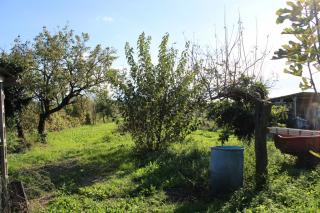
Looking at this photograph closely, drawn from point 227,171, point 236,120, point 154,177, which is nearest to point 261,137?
point 227,171

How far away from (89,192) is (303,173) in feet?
15.4

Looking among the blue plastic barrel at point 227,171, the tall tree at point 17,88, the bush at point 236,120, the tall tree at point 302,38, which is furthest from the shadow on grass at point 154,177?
the tall tree at point 17,88

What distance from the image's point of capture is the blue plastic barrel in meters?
8.30

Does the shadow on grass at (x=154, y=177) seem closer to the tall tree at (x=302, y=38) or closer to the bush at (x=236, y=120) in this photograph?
the bush at (x=236, y=120)

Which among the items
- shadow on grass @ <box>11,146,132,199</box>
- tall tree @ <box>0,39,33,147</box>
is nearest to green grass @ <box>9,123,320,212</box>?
shadow on grass @ <box>11,146,132,199</box>

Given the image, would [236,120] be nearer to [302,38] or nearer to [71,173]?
[71,173]

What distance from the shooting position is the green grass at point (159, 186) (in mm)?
7207

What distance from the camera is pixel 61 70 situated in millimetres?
21875

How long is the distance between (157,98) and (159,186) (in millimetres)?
5051

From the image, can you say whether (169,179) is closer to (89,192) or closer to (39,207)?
(89,192)

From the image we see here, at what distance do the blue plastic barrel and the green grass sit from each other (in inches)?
10.9

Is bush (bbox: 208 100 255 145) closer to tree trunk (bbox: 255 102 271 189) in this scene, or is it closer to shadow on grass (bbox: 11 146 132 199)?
shadow on grass (bbox: 11 146 132 199)

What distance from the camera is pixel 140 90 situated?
14.0 metres

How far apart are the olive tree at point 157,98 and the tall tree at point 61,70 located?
827 centimetres
